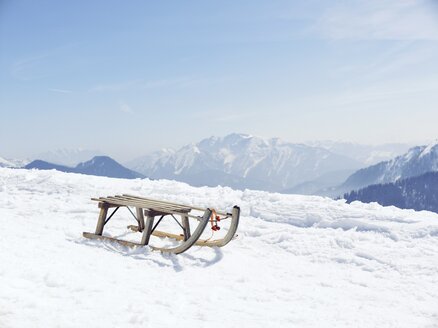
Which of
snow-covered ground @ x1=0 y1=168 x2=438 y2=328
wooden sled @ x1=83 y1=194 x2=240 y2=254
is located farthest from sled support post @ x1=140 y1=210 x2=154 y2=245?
snow-covered ground @ x1=0 y1=168 x2=438 y2=328

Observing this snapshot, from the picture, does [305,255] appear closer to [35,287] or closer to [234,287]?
[234,287]

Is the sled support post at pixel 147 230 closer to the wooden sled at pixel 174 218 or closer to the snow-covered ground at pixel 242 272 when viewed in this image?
the wooden sled at pixel 174 218

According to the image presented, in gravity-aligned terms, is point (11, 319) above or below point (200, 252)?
below

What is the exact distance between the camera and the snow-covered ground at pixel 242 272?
6.32m

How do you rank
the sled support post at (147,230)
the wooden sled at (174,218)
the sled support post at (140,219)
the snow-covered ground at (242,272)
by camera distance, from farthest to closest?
the sled support post at (140,219)
the sled support post at (147,230)
the wooden sled at (174,218)
the snow-covered ground at (242,272)

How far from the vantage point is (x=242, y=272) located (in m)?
8.84

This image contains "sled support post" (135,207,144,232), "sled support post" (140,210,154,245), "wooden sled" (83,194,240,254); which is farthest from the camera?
"sled support post" (135,207,144,232)

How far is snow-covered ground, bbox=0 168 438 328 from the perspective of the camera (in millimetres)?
6316

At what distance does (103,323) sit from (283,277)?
4.25 m

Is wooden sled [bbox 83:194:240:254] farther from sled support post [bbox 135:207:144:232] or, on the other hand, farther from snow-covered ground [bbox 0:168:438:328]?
snow-covered ground [bbox 0:168:438:328]

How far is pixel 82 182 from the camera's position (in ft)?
58.5

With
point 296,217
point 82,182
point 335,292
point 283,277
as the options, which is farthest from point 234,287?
point 82,182

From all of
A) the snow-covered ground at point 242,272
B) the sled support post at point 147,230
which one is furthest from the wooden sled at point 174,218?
the snow-covered ground at point 242,272

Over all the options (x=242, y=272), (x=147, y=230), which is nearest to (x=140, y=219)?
(x=147, y=230)
